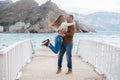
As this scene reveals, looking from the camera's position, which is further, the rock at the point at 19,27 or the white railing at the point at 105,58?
the rock at the point at 19,27

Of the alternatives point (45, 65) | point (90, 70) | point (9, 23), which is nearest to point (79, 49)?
point (45, 65)

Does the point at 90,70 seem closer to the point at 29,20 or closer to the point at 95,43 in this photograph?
the point at 95,43

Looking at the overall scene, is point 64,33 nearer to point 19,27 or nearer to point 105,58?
point 105,58

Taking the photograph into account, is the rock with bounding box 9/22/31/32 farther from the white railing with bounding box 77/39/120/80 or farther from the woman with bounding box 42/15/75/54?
the woman with bounding box 42/15/75/54

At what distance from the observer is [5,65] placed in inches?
362

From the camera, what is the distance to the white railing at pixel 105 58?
997 centimetres

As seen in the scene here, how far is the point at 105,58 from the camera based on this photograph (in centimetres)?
1159

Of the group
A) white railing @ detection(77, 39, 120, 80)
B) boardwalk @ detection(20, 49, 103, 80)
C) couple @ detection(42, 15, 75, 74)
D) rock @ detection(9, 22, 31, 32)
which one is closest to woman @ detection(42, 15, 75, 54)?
couple @ detection(42, 15, 75, 74)

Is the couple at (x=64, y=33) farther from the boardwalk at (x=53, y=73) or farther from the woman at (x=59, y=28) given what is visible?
the boardwalk at (x=53, y=73)

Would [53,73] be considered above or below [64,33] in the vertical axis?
below

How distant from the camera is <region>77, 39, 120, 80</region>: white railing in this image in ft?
32.7

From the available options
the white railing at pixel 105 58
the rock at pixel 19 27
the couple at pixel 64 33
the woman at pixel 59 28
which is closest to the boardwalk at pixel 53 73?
the white railing at pixel 105 58

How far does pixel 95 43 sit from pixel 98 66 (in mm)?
1072

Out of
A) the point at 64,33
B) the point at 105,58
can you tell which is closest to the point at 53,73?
the point at 64,33
